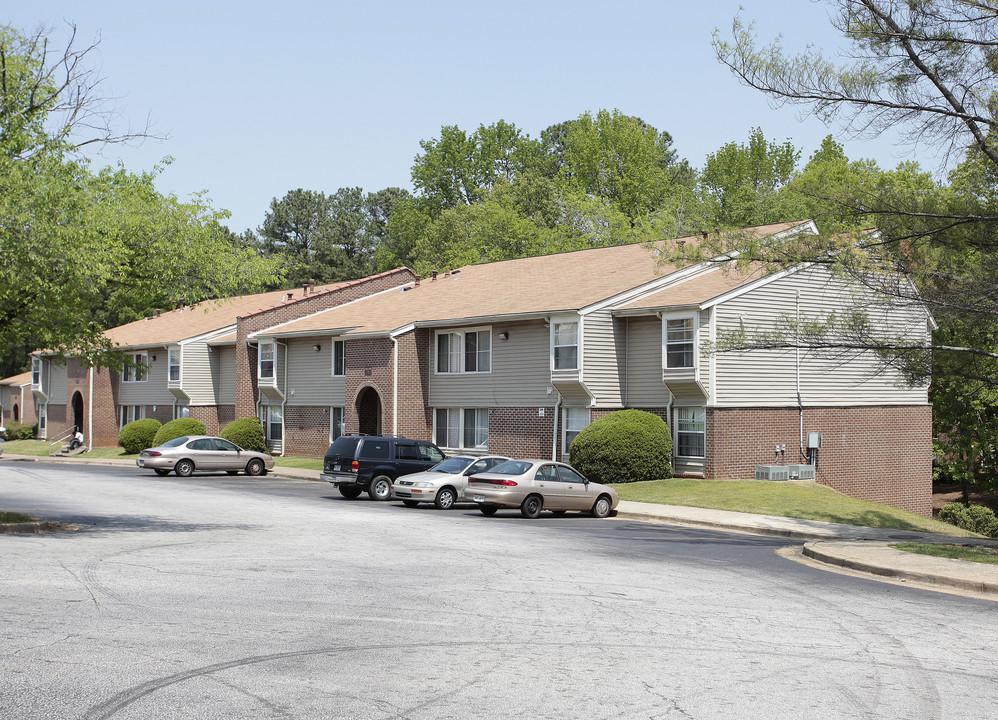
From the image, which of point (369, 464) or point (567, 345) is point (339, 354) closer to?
point (567, 345)

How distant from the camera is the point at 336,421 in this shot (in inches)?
1730

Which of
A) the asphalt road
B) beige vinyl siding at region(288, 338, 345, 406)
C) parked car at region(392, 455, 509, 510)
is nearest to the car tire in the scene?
parked car at region(392, 455, 509, 510)

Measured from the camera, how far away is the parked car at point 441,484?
2550 centimetres

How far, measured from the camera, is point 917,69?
1867 centimetres

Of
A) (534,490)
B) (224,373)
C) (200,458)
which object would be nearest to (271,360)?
(224,373)

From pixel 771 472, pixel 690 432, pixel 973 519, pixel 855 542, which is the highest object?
pixel 690 432

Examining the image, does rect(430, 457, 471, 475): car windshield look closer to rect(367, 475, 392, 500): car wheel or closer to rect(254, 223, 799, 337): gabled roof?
rect(367, 475, 392, 500): car wheel

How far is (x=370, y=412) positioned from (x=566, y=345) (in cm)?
1386

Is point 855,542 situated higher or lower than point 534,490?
lower

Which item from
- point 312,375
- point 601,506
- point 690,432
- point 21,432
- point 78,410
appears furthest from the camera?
point 21,432

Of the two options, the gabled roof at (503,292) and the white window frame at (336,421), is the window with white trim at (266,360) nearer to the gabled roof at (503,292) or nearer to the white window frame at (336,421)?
the gabled roof at (503,292)

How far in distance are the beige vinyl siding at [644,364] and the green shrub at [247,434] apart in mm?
19894

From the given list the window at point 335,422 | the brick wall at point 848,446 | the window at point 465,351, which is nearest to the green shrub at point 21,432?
the window at point 335,422

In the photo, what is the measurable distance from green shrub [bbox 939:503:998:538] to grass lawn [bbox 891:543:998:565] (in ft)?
63.3
